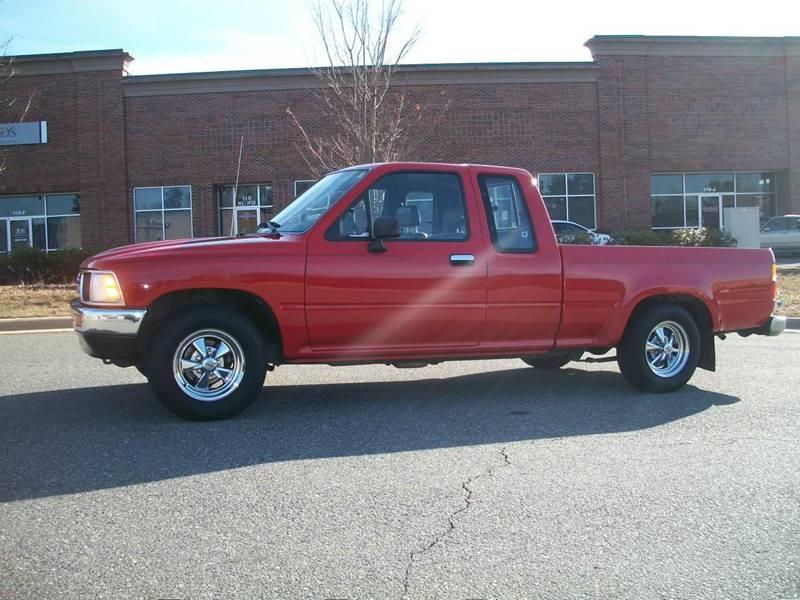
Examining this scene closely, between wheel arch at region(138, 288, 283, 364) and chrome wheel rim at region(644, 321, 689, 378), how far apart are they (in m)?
3.41

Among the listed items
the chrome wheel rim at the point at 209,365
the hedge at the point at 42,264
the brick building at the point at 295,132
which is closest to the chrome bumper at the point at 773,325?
the chrome wheel rim at the point at 209,365

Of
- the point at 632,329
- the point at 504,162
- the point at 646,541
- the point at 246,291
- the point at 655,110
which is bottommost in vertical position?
the point at 646,541

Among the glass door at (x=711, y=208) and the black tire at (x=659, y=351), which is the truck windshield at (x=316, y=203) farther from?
the glass door at (x=711, y=208)

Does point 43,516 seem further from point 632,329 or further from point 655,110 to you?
point 655,110

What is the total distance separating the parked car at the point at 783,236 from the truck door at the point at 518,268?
81.4 feet

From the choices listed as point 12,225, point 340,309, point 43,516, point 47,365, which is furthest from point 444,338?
point 12,225

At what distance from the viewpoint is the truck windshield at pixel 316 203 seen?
21.2 ft

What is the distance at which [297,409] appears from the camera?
6645mm

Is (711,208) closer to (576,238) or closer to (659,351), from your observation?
(576,238)

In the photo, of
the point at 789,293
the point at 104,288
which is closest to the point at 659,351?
the point at 104,288

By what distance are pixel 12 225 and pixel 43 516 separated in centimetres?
2991

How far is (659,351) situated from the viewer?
7332 mm

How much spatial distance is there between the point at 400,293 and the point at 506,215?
1267 millimetres

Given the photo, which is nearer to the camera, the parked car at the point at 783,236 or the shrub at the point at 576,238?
the shrub at the point at 576,238
